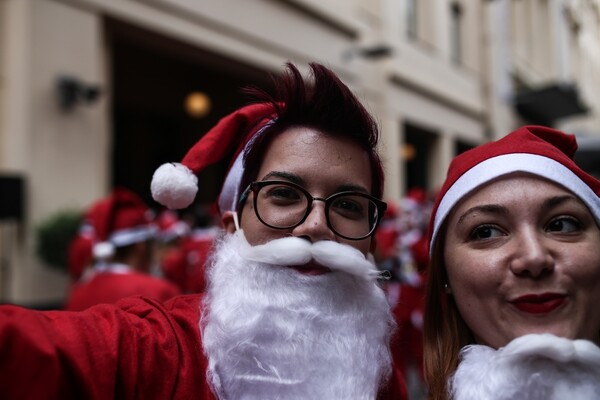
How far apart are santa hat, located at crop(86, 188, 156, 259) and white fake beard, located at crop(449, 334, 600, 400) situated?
10.7 ft

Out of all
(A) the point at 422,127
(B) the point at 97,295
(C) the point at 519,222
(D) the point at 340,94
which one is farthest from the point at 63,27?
(A) the point at 422,127

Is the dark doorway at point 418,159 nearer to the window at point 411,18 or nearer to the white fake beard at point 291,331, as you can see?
the window at point 411,18

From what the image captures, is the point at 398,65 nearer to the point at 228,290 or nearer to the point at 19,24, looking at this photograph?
the point at 19,24

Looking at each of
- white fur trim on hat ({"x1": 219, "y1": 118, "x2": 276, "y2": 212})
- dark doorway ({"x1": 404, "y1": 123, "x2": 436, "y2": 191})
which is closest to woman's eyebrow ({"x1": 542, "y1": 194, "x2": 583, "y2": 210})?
white fur trim on hat ({"x1": 219, "y1": 118, "x2": 276, "y2": 212})

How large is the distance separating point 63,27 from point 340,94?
4.89 meters

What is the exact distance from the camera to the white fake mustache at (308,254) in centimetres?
175

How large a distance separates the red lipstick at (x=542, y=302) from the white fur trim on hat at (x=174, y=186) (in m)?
1.15

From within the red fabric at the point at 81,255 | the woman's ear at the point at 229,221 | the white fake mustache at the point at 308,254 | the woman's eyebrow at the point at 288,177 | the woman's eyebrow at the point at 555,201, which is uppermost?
the woman's eyebrow at the point at 288,177

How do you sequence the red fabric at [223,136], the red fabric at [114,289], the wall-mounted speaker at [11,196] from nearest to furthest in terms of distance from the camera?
the red fabric at [223,136]
the red fabric at [114,289]
the wall-mounted speaker at [11,196]

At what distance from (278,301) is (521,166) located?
2.56ft

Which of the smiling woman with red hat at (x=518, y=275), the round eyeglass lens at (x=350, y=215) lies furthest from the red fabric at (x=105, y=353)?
the smiling woman with red hat at (x=518, y=275)

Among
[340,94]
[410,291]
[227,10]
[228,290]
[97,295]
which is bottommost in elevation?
[410,291]

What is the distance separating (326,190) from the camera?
1889mm

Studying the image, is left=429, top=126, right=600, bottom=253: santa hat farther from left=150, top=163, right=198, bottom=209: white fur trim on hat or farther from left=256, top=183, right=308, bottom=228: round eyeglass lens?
left=150, top=163, right=198, bottom=209: white fur trim on hat
